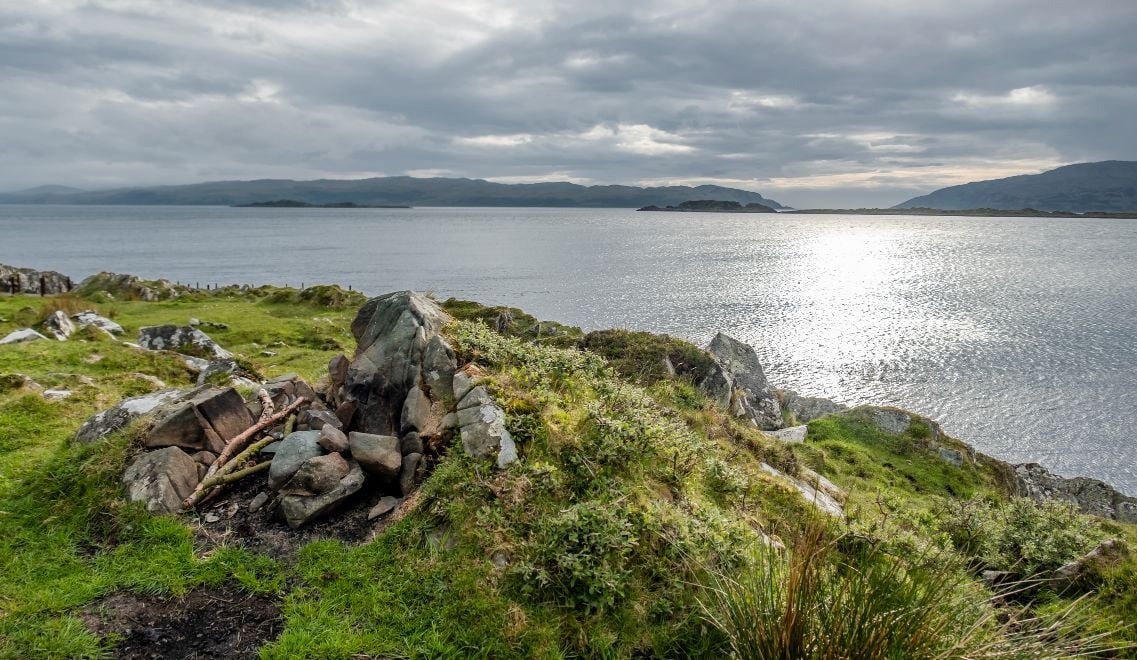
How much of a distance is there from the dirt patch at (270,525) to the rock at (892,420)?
24.1 meters

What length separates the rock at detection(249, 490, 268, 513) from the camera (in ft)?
36.2

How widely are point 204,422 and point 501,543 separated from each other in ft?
24.0

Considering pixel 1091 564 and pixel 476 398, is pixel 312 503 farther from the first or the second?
pixel 1091 564

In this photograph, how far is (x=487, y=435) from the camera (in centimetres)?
1088

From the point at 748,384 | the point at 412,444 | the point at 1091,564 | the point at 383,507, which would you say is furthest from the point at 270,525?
the point at 748,384

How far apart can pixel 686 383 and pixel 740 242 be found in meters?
184

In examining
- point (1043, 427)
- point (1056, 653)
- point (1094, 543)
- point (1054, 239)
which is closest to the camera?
point (1056, 653)

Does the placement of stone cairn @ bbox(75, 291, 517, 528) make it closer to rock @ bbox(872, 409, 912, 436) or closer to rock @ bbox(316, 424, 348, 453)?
rock @ bbox(316, 424, 348, 453)

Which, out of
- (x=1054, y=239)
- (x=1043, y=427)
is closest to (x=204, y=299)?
(x=1043, y=427)

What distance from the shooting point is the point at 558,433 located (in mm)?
10922

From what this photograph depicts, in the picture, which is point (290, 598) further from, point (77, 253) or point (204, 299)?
point (77, 253)

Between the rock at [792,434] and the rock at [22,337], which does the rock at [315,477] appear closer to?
the rock at [792,434]

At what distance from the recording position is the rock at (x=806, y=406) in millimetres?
32031

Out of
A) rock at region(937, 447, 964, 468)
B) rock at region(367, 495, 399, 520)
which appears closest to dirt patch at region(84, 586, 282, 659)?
rock at region(367, 495, 399, 520)
